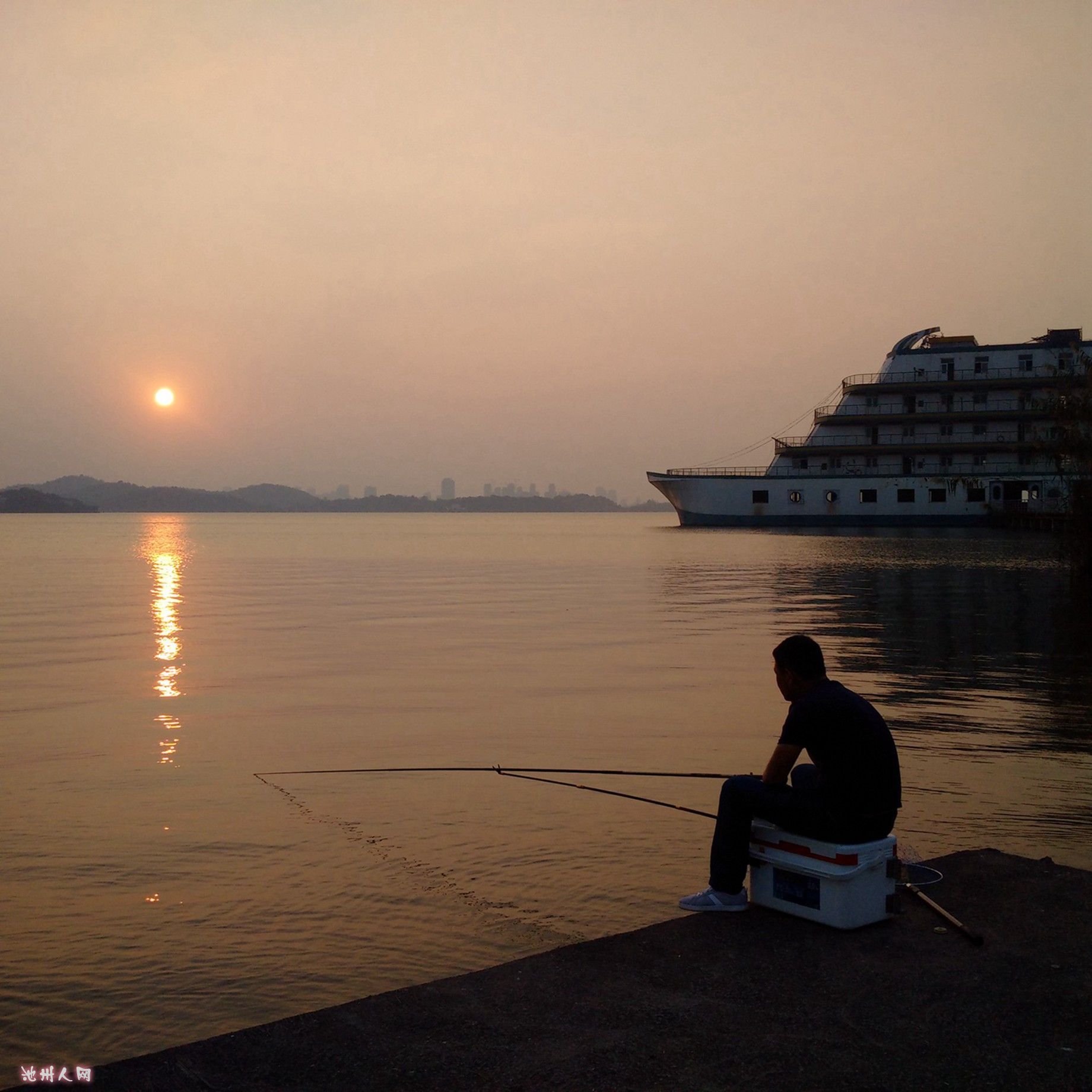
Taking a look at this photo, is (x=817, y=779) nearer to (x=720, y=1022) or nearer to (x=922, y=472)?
(x=720, y=1022)

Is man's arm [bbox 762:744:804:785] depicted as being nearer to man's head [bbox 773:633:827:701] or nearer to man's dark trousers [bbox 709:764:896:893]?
man's dark trousers [bbox 709:764:896:893]

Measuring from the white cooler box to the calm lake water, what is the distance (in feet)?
3.29

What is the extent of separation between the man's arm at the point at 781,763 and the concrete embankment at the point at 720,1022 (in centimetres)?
71

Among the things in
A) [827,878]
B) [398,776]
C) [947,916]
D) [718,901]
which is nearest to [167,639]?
[398,776]

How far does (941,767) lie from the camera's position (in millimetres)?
10477

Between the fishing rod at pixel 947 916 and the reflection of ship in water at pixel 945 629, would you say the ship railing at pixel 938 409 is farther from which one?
the fishing rod at pixel 947 916

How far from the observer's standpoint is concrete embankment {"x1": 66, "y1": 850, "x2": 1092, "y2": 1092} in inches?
169

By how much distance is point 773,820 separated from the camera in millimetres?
5988

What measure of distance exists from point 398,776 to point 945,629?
590 inches

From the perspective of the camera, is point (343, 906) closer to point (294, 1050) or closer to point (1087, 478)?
point (294, 1050)

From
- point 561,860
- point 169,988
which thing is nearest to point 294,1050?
point 169,988

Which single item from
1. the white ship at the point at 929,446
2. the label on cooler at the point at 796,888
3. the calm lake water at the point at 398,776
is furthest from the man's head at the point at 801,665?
the white ship at the point at 929,446

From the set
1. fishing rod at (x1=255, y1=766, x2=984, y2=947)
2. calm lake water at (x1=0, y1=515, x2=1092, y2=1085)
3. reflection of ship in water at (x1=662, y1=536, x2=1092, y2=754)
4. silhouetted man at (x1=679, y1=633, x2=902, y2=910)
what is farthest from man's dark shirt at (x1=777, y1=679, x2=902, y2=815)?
reflection of ship in water at (x1=662, y1=536, x2=1092, y2=754)

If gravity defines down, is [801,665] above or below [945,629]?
above
